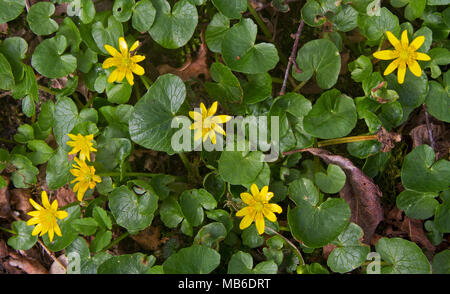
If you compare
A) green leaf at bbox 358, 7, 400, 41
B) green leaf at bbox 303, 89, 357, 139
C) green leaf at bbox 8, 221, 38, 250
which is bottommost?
green leaf at bbox 8, 221, 38, 250

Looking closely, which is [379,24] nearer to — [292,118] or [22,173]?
[292,118]

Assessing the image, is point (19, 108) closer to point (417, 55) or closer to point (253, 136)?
point (253, 136)

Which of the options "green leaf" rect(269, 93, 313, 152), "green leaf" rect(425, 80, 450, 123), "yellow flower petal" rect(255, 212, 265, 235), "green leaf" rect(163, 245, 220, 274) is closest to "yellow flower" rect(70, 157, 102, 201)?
"green leaf" rect(163, 245, 220, 274)

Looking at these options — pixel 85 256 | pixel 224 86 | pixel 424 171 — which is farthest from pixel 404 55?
pixel 85 256

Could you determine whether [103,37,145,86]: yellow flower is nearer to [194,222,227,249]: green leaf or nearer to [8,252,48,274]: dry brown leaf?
[194,222,227,249]: green leaf

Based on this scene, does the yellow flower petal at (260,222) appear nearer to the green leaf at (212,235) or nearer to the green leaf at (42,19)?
the green leaf at (212,235)

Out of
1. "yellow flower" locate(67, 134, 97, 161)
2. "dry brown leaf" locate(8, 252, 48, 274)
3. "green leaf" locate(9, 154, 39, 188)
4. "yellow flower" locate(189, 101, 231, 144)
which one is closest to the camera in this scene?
"yellow flower" locate(189, 101, 231, 144)
